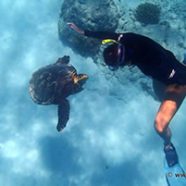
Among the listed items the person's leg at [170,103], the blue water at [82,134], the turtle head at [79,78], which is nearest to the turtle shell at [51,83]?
the turtle head at [79,78]

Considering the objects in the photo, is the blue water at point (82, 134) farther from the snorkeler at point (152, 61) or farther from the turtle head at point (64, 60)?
the snorkeler at point (152, 61)

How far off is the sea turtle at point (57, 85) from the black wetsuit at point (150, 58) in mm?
1694

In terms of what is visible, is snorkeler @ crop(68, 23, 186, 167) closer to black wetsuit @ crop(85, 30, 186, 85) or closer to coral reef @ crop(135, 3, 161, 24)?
black wetsuit @ crop(85, 30, 186, 85)

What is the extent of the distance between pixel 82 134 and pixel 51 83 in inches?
57.4

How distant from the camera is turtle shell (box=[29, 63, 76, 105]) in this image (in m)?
7.55

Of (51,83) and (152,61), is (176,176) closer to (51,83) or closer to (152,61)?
(152,61)

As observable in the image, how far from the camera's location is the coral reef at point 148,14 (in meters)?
8.95

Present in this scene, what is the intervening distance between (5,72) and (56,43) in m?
1.66

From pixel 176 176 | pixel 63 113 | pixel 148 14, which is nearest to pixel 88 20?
pixel 148 14

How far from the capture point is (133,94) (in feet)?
27.4

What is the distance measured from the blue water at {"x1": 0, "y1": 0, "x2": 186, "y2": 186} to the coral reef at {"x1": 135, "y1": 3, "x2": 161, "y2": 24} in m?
1.90

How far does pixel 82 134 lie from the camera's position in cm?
769

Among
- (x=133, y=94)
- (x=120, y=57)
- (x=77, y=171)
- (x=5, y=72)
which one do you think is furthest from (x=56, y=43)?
(x=120, y=57)

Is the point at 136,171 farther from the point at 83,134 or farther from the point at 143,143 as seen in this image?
the point at 83,134
